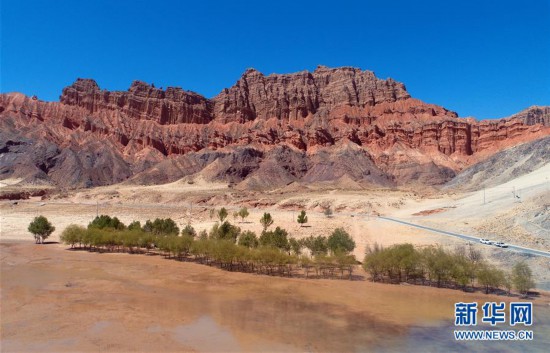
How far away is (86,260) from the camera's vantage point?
42219 millimetres

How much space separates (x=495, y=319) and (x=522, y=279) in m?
5.96

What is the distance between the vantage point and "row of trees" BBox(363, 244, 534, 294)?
93.0ft

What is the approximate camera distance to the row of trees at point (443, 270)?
28.3 m

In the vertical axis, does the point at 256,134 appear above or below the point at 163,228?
above

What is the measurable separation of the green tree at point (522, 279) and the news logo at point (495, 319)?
80.0 inches

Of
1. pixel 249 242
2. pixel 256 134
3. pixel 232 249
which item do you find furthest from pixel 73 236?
pixel 256 134

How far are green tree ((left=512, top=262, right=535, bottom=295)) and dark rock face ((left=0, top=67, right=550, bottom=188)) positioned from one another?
285 ft

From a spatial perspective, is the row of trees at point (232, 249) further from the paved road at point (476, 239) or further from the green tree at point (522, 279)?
the paved road at point (476, 239)

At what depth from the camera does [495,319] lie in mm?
22906

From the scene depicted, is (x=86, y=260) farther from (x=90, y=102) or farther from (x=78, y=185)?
(x=90, y=102)

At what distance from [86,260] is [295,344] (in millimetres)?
30847

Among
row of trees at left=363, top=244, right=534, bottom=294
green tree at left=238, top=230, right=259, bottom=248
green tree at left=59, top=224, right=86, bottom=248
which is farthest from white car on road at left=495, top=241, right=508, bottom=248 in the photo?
green tree at left=59, top=224, right=86, bottom=248

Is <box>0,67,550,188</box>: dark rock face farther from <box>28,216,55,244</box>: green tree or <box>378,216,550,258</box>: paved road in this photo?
<box>28,216,55,244</box>: green tree

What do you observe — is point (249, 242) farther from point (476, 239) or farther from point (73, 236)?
point (476, 239)
